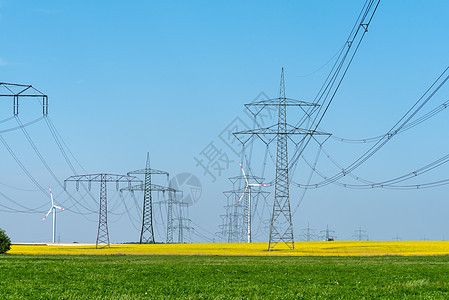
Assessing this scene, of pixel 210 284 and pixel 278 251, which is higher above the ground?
pixel 210 284

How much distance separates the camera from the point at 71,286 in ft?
94.0

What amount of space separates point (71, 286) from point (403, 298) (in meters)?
16.1

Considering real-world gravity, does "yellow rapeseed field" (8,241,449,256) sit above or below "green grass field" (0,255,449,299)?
below

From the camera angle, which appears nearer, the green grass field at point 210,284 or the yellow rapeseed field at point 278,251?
the green grass field at point 210,284

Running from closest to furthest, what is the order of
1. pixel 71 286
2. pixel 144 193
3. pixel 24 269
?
pixel 71 286, pixel 24 269, pixel 144 193

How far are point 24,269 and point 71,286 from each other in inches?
488

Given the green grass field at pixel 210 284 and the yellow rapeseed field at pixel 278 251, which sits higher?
the green grass field at pixel 210 284

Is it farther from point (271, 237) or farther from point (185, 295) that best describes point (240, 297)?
point (271, 237)

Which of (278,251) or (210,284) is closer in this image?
(210,284)

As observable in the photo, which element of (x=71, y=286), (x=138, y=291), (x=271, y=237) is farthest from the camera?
(x=271, y=237)

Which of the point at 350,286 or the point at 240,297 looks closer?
the point at 240,297

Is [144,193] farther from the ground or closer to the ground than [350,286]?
farther from the ground

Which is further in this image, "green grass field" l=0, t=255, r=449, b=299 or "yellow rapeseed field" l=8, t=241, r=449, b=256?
"yellow rapeseed field" l=8, t=241, r=449, b=256

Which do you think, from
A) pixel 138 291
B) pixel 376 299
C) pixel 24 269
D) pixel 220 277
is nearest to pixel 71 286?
pixel 138 291
